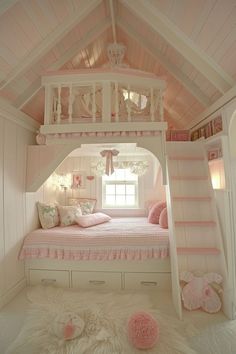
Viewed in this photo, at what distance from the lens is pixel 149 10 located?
1975 mm

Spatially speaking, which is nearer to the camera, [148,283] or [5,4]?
[5,4]

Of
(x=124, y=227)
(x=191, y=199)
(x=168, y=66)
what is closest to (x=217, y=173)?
(x=191, y=199)

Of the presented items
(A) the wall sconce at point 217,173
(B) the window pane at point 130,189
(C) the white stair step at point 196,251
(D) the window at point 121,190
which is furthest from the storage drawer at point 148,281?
(B) the window pane at point 130,189

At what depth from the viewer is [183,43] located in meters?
2.06

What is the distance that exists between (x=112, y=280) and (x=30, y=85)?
2663 millimetres

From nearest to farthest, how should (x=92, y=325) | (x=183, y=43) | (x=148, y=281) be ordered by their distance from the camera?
(x=92, y=325)
(x=183, y=43)
(x=148, y=281)

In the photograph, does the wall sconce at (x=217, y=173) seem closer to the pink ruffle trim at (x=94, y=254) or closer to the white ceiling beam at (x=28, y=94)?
the pink ruffle trim at (x=94, y=254)

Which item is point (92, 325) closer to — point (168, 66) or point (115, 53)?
A: point (168, 66)

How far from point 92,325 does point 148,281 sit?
903 mm

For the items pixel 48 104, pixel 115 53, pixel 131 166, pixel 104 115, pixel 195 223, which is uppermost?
pixel 115 53

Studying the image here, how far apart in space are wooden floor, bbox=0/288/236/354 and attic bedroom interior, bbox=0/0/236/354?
0.01 meters

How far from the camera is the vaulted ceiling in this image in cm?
173

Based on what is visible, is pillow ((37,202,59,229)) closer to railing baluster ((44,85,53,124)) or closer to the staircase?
railing baluster ((44,85,53,124))

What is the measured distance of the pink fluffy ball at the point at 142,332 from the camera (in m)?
1.55
